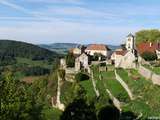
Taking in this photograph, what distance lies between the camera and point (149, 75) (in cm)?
7125

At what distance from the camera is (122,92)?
233 feet

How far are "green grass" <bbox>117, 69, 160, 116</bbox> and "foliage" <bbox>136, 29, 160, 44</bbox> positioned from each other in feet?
141

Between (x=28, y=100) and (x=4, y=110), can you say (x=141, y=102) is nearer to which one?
(x=28, y=100)

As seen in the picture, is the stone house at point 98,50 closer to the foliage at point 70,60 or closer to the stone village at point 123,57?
the stone village at point 123,57

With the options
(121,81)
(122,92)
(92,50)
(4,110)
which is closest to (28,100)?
(4,110)

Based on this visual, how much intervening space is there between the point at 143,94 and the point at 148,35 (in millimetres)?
59339

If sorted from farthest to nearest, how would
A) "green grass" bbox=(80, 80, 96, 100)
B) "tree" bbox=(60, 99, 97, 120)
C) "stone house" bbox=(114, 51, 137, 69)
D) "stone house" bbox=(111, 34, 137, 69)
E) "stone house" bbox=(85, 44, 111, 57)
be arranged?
"stone house" bbox=(85, 44, 111, 57) → "stone house" bbox=(114, 51, 137, 69) → "stone house" bbox=(111, 34, 137, 69) → "green grass" bbox=(80, 80, 96, 100) → "tree" bbox=(60, 99, 97, 120)

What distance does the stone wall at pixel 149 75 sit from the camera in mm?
67062

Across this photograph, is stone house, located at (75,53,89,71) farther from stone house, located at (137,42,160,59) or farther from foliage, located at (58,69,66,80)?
stone house, located at (137,42,160,59)

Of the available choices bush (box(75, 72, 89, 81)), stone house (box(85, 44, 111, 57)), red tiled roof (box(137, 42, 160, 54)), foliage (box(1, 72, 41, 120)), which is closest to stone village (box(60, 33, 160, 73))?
red tiled roof (box(137, 42, 160, 54))

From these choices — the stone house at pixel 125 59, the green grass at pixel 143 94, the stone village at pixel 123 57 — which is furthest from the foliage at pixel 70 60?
the green grass at pixel 143 94

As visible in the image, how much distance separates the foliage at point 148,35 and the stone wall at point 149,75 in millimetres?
41019

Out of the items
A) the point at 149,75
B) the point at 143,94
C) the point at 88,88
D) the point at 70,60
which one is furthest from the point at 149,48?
the point at 143,94

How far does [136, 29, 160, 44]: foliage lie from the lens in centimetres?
12120
